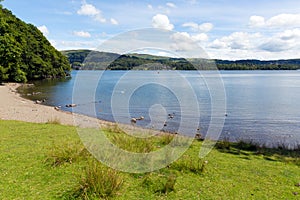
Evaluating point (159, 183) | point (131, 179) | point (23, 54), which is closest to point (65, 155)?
point (131, 179)

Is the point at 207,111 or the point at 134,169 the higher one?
the point at 134,169

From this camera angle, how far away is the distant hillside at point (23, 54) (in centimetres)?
5088

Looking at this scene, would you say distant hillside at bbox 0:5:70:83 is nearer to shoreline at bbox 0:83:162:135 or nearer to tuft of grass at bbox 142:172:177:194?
shoreline at bbox 0:83:162:135

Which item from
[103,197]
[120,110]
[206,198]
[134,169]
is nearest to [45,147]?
[134,169]

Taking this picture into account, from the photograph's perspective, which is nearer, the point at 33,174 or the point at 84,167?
the point at 33,174

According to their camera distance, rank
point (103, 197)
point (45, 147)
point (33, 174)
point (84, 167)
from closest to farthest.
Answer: point (103, 197) < point (33, 174) < point (84, 167) < point (45, 147)

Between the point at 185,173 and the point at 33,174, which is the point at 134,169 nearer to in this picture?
the point at 185,173

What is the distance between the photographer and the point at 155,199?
642 centimetres

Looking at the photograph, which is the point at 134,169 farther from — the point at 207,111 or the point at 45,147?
the point at 207,111

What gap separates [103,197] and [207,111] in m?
31.6

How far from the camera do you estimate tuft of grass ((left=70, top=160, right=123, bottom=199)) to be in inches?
250

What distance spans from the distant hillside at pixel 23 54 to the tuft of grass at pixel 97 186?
1794 inches

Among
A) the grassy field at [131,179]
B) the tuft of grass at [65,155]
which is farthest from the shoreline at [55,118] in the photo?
the grassy field at [131,179]

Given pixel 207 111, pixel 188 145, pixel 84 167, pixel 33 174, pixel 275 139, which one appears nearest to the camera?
pixel 33 174
